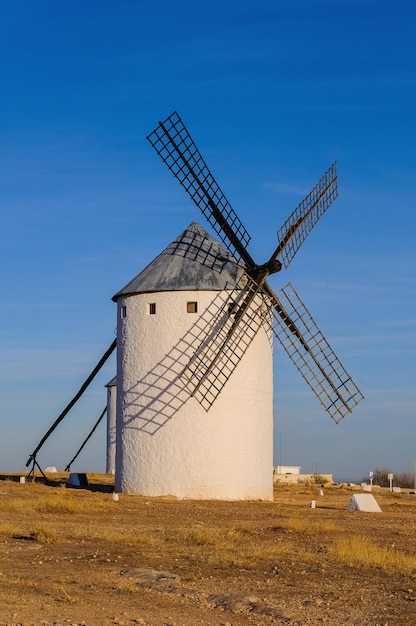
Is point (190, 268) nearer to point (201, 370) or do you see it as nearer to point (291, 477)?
point (201, 370)

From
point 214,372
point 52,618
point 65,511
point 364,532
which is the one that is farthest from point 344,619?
point 214,372

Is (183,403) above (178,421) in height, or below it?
above

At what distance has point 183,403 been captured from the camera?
27094 mm

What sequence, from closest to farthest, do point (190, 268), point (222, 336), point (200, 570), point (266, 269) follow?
point (200, 570) → point (222, 336) → point (266, 269) → point (190, 268)

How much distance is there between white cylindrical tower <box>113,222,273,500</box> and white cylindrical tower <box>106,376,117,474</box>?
15650 mm

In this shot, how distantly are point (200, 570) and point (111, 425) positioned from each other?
31918 millimetres

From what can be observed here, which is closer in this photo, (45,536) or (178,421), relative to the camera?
(45,536)

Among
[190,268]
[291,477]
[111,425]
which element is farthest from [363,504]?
[291,477]

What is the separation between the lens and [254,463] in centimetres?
2811

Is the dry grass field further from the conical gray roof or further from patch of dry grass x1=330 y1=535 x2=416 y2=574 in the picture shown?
the conical gray roof

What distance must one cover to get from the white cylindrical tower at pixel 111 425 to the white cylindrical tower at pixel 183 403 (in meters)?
15.6

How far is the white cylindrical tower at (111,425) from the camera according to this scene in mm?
44281

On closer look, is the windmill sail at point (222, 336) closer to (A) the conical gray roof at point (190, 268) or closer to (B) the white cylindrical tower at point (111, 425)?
(A) the conical gray roof at point (190, 268)

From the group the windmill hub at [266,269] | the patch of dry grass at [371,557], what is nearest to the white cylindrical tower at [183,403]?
the windmill hub at [266,269]
